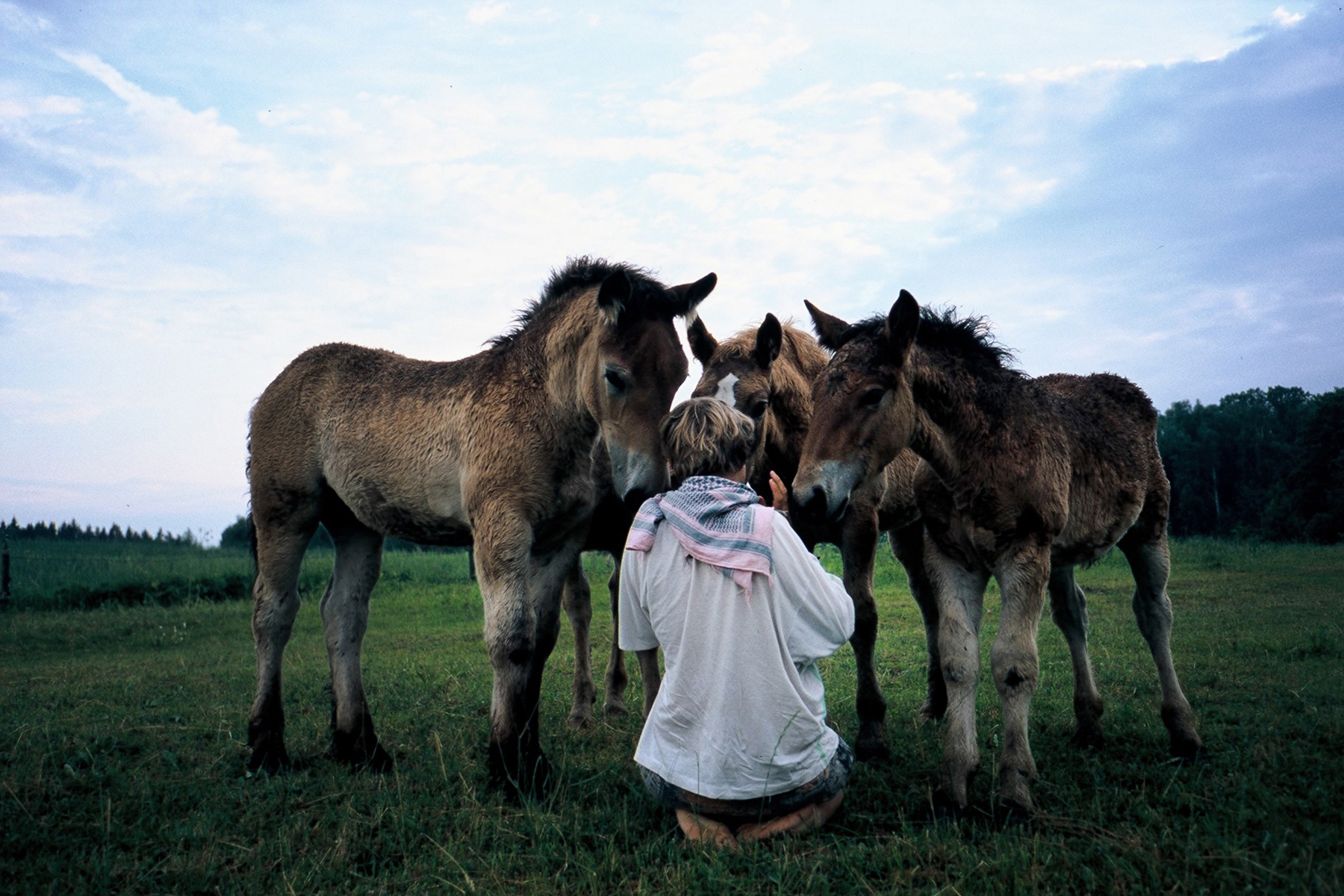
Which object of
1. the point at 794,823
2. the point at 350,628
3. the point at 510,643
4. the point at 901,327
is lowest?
the point at 794,823

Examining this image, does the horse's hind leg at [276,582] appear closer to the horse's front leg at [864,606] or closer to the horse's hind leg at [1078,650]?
the horse's front leg at [864,606]

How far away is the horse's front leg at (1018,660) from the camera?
3.98 m

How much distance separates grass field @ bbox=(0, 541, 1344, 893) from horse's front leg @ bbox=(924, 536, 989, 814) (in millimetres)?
168

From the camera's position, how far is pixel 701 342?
20.1ft

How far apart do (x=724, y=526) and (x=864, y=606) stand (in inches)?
106

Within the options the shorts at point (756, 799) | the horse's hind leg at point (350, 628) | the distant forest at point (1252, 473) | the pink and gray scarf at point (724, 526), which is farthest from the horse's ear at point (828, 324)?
the distant forest at point (1252, 473)

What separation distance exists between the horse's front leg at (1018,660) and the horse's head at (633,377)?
190 centimetres

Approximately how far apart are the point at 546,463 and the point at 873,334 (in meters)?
1.99

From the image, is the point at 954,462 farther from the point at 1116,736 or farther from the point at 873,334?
the point at 1116,736

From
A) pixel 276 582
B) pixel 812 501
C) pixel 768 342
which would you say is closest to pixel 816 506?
pixel 812 501

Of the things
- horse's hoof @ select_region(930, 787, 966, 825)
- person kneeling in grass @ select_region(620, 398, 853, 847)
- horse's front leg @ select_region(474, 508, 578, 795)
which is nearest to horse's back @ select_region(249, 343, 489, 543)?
horse's front leg @ select_region(474, 508, 578, 795)

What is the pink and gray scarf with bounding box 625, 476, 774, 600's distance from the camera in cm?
335

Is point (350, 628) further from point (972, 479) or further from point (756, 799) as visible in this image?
point (972, 479)

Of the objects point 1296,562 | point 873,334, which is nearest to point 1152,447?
point 873,334
